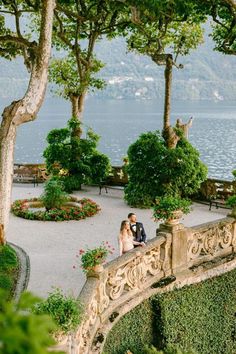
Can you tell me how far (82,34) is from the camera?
27391 mm

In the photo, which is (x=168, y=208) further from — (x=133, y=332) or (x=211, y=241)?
(x=133, y=332)

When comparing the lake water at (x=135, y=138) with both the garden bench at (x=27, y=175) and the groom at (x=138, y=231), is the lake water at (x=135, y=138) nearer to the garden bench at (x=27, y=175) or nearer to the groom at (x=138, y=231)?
the garden bench at (x=27, y=175)

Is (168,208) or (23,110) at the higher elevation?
(23,110)

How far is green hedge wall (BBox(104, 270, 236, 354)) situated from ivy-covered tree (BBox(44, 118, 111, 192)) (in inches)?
442

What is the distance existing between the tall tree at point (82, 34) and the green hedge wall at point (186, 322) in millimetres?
13009

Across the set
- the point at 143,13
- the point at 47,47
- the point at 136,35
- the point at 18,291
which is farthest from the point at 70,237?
the point at 136,35

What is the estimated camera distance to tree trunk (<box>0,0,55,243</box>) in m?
12.6

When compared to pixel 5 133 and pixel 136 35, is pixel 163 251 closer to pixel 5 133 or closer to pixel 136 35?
pixel 5 133

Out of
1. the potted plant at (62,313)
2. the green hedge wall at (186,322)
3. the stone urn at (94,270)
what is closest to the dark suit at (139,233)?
the green hedge wall at (186,322)

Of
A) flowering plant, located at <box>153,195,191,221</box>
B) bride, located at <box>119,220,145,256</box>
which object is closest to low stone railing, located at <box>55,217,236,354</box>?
flowering plant, located at <box>153,195,191,221</box>

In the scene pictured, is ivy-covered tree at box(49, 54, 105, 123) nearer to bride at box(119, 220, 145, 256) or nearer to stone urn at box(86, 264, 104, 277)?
bride at box(119, 220, 145, 256)

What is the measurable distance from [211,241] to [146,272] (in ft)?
8.33

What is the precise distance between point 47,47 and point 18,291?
6317 millimetres

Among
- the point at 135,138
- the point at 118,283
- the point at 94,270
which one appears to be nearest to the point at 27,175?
the point at 118,283
